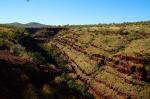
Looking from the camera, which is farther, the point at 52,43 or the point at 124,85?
the point at 52,43

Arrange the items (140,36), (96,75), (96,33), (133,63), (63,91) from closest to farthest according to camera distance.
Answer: (63,91) → (133,63) → (96,75) → (140,36) → (96,33)

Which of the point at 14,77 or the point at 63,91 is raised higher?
the point at 14,77

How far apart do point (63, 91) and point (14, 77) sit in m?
7.73

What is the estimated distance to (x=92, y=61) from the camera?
229ft

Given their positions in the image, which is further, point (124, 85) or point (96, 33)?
point (96, 33)

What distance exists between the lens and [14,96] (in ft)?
109

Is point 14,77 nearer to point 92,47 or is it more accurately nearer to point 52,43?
point 92,47

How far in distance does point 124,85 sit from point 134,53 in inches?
355

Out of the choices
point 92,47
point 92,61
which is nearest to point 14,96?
point 92,61

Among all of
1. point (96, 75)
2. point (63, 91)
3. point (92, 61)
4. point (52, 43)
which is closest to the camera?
point (63, 91)

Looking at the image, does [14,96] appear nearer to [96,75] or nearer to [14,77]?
[14,77]

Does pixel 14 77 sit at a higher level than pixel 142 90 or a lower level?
higher

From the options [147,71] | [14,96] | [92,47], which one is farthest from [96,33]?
[14,96]

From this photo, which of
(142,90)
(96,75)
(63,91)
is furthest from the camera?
(96,75)
